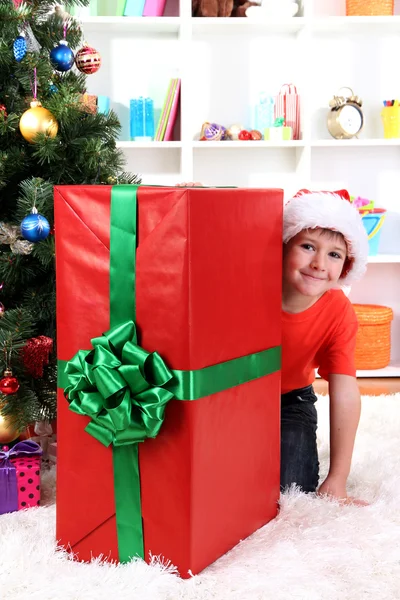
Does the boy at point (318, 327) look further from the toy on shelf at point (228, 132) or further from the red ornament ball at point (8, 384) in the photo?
the toy on shelf at point (228, 132)

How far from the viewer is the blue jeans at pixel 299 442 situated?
4.69 ft

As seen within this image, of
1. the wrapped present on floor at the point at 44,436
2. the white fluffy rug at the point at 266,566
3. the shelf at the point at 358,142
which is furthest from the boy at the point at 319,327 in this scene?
the shelf at the point at 358,142

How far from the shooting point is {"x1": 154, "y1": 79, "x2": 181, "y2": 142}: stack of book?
9.75 feet

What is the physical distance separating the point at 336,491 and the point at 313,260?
0.44m

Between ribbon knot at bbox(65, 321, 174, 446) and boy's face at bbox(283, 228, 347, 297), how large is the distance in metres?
0.43

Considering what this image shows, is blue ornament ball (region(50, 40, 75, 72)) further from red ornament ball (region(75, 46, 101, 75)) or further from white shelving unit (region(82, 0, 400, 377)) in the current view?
white shelving unit (region(82, 0, 400, 377))

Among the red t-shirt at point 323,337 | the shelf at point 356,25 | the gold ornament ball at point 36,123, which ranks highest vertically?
the shelf at point 356,25

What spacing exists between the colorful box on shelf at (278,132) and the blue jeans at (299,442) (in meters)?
1.66

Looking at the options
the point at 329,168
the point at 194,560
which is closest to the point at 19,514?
the point at 194,560

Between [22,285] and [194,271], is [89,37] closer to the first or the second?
[22,285]

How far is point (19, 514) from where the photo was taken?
130 centimetres

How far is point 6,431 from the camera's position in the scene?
1414 mm

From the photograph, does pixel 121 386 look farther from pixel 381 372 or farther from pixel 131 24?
pixel 131 24

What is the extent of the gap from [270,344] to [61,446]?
37 centimetres
